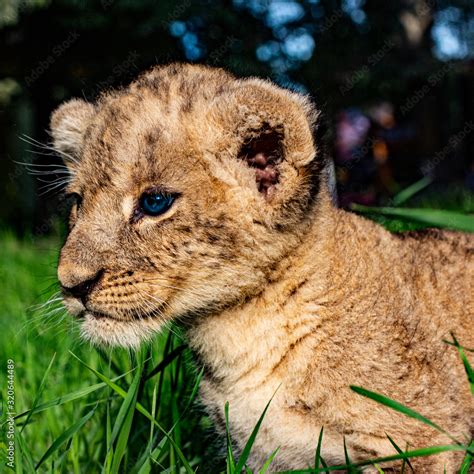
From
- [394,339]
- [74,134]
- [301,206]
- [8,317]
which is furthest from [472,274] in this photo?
[8,317]

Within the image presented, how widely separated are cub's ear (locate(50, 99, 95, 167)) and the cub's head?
591 millimetres

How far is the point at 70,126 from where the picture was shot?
3557 millimetres

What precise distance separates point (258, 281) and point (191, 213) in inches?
14.6

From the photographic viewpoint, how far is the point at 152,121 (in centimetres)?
297

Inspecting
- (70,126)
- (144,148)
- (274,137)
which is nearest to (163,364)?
(144,148)

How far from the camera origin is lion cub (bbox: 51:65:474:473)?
9.00ft

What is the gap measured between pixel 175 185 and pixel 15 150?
41.6 feet

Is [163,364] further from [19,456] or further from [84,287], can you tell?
[19,456]

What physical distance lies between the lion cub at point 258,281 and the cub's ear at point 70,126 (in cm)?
52

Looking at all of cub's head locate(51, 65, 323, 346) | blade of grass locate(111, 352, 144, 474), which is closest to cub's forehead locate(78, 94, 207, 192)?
cub's head locate(51, 65, 323, 346)

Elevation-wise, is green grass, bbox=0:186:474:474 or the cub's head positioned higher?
the cub's head

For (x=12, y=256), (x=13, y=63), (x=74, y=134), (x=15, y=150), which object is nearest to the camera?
(x=74, y=134)

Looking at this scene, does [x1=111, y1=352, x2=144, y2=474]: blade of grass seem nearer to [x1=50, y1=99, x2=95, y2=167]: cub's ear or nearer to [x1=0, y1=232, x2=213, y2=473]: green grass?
[x1=0, y1=232, x2=213, y2=473]: green grass

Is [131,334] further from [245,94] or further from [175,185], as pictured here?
[245,94]
